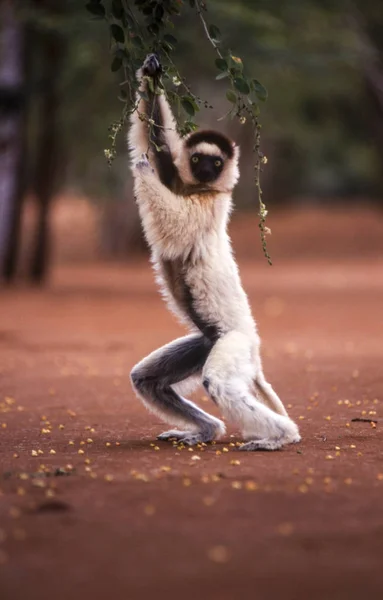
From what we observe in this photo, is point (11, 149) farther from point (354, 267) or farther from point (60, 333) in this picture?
point (354, 267)

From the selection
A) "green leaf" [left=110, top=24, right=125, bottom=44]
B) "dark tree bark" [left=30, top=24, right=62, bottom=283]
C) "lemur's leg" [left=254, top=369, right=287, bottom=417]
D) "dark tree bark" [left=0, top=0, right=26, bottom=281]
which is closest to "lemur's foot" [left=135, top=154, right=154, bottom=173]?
"green leaf" [left=110, top=24, right=125, bottom=44]

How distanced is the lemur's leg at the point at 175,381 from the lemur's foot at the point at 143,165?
1231 millimetres

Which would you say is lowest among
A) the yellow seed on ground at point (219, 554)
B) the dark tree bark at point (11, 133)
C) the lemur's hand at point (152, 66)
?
the yellow seed on ground at point (219, 554)

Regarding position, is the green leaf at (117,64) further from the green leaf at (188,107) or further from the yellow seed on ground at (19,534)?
the yellow seed on ground at (19,534)

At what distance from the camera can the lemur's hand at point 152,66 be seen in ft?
22.3

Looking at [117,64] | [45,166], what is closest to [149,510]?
[117,64]

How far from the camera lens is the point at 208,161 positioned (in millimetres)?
7188

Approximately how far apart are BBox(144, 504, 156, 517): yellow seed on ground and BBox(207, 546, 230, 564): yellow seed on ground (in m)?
0.64

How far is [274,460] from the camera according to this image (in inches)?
256

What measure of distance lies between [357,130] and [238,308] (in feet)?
124

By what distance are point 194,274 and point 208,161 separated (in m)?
0.76

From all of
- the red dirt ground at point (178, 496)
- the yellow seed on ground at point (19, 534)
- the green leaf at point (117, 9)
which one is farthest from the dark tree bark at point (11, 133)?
the yellow seed on ground at point (19, 534)

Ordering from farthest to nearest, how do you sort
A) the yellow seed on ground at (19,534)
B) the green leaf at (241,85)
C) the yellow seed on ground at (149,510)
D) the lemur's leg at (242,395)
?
1. the lemur's leg at (242,395)
2. the green leaf at (241,85)
3. the yellow seed on ground at (149,510)
4. the yellow seed on ground at (19,534)

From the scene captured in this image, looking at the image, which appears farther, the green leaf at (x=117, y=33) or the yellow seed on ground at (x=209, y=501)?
the green leaf at (x=117, y=33)
